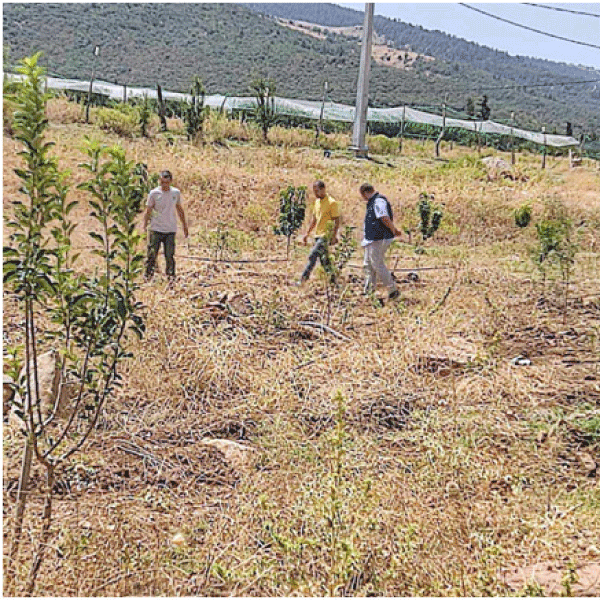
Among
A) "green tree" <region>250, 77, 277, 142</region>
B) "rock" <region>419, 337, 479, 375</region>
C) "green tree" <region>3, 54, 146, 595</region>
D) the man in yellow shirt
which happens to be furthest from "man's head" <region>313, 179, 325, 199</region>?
"green tree" <region>250, 77, 277, 142</region>

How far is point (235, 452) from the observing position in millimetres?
4391

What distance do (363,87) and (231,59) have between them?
36743 mm

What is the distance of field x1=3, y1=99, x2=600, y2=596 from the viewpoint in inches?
127

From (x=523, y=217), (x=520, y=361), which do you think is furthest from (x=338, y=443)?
(x=523, y=217)

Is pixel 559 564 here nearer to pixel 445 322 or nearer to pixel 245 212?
pixel 445 322

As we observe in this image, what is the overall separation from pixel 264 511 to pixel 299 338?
2.80m

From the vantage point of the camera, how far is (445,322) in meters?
6.73

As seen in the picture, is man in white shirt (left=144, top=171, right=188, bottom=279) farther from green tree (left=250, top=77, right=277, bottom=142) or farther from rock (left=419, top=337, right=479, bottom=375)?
green tree (left=250, top=77, right=277, bottom=142)

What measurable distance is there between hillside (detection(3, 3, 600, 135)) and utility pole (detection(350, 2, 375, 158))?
85.2ft

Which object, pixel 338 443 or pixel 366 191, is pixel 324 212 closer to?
pixel 366 191

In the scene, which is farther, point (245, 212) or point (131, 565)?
point (245, 212)

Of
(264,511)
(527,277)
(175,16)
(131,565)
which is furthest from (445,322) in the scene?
(175,16)

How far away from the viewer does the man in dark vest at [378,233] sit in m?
7.34

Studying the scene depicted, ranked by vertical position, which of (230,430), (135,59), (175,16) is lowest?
(230,430)
